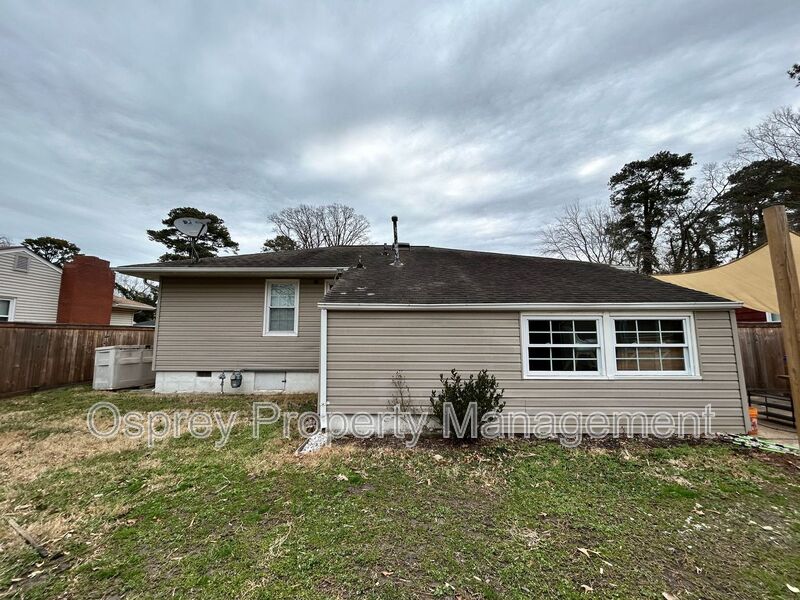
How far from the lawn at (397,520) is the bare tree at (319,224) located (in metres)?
24.7

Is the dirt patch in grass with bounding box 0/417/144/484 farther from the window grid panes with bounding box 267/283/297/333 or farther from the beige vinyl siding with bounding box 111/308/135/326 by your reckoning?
the beige vinyl siding with bounding box 111/308/135/326

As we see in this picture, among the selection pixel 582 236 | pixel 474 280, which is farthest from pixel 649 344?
pixel 582 236

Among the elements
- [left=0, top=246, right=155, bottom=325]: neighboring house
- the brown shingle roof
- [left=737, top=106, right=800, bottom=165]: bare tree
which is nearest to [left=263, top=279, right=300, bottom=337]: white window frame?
the brown shingle roof

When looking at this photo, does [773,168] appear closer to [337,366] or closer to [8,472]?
[337,366]

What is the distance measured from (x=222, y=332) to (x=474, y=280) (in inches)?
267

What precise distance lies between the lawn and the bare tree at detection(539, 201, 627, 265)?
77.3 ft

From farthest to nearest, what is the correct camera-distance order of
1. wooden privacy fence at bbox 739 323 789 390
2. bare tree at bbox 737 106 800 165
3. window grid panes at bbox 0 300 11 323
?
1. bare tree at bbox 737 106 800 165
2. window grid panes at bbox 0 300 11 323
3. wooden privacy fence at bbox 739 323 789 390

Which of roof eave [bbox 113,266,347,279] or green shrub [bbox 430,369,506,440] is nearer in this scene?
green shrub [bbox 430,369,506,440]

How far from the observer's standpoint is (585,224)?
2611 cm

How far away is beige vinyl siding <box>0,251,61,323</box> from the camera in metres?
13.6

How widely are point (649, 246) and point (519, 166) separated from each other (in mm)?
14270

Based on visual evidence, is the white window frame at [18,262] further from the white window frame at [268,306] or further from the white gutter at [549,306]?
the white gutter at [549,306]

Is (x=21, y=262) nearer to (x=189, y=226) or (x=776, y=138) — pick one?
(x=189, y=226)

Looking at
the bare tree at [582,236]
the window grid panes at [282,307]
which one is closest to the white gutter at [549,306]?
the window grid panes at [282,307]
